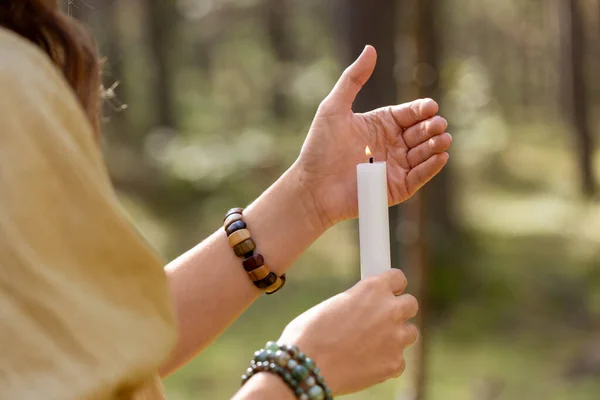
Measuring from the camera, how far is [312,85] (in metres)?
26.3

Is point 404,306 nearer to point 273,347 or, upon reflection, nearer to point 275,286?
point 273,347

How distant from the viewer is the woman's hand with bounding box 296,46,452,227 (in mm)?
1927

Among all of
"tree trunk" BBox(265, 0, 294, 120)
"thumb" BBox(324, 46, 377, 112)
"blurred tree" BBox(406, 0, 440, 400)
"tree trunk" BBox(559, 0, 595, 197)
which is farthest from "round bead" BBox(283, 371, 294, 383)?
"tree trunk" BBox(265, 0, 294, 120)

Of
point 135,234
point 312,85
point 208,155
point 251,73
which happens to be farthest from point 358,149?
point 251,73

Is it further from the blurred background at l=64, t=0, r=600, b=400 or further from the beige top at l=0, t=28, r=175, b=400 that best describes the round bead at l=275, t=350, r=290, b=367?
the blurred background at l=64, t=0, r=600, b=400

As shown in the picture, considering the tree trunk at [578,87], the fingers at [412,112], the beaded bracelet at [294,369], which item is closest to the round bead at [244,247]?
the fingers at [412,112]

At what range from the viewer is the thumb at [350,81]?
1.90 m

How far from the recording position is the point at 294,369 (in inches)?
53.0

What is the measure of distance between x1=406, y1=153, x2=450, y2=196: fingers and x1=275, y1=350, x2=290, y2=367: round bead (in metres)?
0.72

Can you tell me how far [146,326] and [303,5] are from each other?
3518cm

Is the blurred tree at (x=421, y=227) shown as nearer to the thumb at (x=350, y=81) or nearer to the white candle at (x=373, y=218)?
the thumb at (x=350, y=81)

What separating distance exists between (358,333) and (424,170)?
0.63 meters

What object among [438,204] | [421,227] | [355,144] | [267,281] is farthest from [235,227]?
[438,204]

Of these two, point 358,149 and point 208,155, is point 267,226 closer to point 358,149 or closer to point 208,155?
point 358,149
